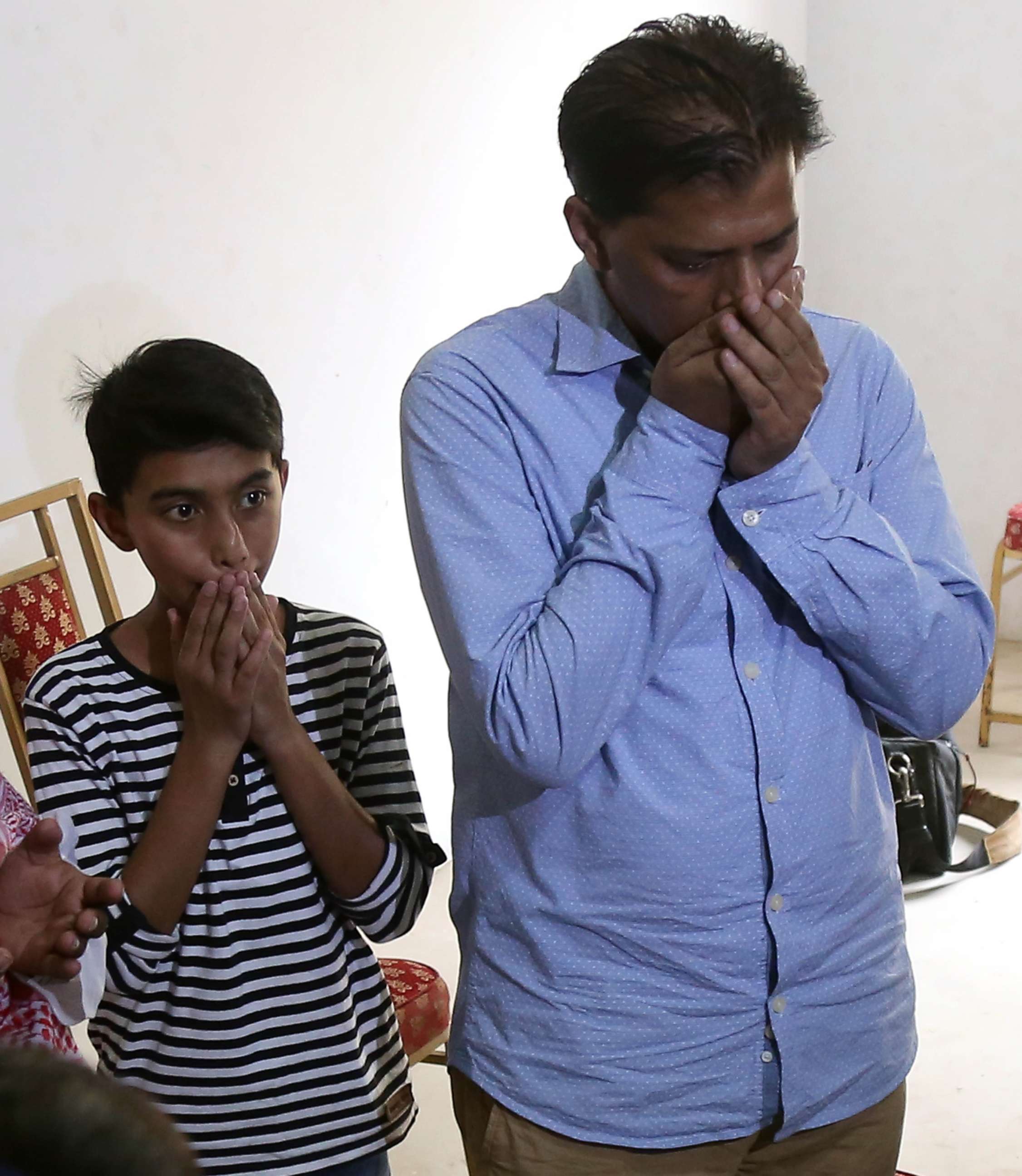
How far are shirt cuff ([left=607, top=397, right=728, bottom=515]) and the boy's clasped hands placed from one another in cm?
40

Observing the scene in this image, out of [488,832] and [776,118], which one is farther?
[488,832]

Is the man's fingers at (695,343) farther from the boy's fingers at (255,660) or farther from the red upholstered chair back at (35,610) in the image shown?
the red upholstered chair back at (35,610)

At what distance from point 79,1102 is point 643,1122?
748 millimetres

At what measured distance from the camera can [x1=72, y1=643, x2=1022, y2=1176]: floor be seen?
2.24 m

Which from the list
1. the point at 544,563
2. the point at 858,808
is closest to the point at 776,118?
the point at 544,563

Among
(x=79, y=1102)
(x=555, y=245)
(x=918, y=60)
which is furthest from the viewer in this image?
(x=918, y=60)

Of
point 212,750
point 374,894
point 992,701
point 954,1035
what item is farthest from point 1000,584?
point 212,750

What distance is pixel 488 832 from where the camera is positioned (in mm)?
1100

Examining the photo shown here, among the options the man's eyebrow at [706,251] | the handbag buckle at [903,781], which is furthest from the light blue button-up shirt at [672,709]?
the handbag buckle at [903,781]

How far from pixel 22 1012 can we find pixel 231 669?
312 millimetres

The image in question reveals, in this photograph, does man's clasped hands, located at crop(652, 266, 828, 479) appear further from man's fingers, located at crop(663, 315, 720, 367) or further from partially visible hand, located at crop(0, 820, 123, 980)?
partially visible hand, located at crop(0, 820, 123, 980)

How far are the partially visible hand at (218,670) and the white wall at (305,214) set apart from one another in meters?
1.19

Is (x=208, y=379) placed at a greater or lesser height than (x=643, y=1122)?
greater

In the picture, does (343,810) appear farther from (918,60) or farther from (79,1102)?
(918,60)
